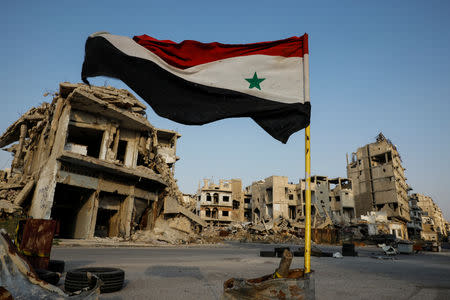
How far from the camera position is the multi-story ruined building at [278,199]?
209 ft

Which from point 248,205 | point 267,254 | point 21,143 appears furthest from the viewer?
point 248,205

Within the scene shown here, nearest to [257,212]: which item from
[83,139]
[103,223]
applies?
[103,223]

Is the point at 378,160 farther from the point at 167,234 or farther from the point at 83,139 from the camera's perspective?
the point at 83,139

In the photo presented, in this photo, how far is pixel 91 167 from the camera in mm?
19094

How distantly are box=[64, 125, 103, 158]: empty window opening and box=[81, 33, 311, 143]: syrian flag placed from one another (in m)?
17.9

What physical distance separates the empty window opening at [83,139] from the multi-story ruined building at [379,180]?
193 ft

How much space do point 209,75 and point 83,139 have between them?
24189 millimetres

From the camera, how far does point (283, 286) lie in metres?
2.33

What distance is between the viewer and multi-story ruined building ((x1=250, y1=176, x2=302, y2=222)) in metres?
63.6

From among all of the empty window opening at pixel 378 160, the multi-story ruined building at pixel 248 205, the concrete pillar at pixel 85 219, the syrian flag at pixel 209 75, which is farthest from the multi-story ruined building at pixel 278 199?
the syrian flag at pixel 209 75

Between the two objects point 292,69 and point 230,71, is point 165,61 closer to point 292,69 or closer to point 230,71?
point 230,71

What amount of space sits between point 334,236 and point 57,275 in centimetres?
3746

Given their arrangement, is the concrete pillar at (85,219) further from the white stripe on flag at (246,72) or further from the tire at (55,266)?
the white stripe on flag at (246,72)

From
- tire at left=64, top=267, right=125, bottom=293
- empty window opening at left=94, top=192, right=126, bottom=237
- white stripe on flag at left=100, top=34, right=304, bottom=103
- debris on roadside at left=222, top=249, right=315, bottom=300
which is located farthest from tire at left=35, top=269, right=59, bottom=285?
empty window opening at left=94, top=192, right=126, bottom=237
